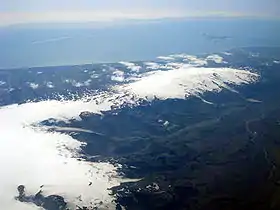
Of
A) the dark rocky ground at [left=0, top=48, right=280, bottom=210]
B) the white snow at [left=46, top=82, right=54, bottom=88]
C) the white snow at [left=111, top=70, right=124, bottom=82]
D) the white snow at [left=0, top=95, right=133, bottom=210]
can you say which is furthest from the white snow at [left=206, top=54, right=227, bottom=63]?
the white snow at [left=0, top=95, right=133, bottom=210]

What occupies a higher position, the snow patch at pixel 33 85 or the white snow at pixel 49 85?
the snow patch at pixel 33 85

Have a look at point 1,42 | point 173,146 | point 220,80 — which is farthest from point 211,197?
point 1,42

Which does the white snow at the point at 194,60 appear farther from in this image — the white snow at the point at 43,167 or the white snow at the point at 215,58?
the white snow at the point at 43,167

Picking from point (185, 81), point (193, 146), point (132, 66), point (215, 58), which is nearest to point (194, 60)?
point (215, 58)

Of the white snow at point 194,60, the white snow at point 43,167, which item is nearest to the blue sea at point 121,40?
the white snow at point 194,60

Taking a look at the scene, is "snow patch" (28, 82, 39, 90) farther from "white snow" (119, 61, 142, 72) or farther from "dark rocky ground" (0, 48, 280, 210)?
"white snow" (119, 61, 142, 72)
